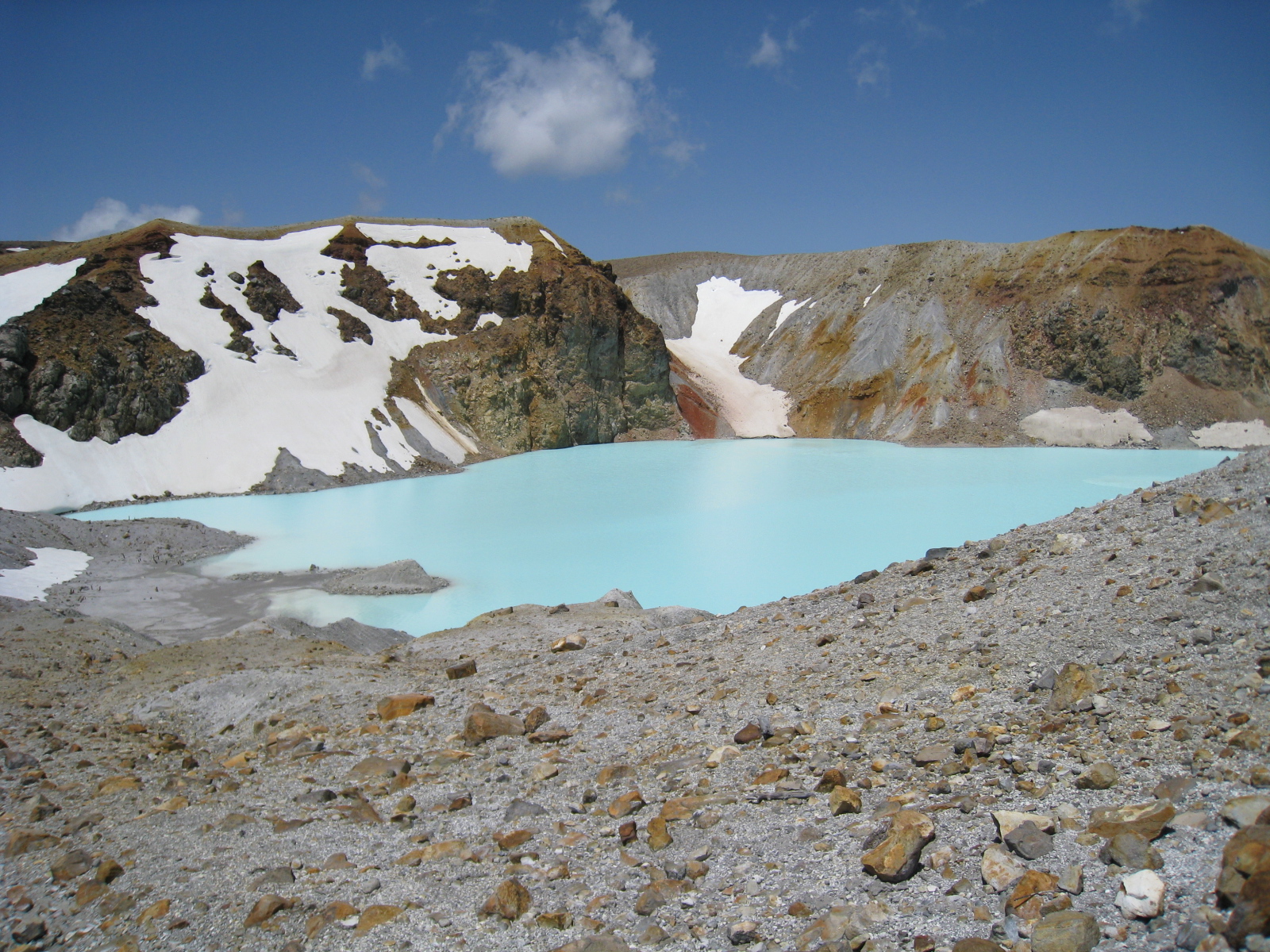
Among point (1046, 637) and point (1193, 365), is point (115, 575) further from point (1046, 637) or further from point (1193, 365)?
point (1193, 365)

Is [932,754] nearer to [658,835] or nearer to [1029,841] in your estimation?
[1029,841]

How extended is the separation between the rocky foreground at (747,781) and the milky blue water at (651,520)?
6.56m

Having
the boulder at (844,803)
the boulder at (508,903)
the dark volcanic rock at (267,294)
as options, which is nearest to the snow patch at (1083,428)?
the dark volcanic rock at (267,294)

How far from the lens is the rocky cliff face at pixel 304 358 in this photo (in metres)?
26.8

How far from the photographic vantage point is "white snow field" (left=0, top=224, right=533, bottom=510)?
25.9m

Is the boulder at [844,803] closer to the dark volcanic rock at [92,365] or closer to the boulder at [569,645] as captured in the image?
the boulder at [569,645]

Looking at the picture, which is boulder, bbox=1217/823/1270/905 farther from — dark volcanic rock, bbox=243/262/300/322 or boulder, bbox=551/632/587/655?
dark volcanic rock, bbox=243/262/300/322

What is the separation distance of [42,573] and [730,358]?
155 feet

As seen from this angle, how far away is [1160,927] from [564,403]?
39.4 metres

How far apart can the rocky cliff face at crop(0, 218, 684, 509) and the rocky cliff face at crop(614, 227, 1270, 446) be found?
8.13 m

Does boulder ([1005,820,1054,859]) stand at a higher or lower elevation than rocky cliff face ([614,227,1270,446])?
lower

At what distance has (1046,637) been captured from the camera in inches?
212

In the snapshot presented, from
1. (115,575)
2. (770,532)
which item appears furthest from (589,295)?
(115,575)

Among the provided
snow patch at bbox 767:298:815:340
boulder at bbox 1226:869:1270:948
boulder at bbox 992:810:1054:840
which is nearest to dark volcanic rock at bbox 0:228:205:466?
boulder at bbox 992:810:1054:840
